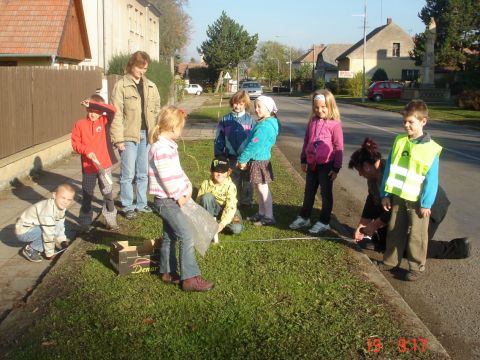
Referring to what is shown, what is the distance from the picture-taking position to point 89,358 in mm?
3605

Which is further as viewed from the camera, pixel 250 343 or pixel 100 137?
pixel 100 137

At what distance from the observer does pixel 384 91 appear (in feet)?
159

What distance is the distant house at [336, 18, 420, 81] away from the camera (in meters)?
77.8

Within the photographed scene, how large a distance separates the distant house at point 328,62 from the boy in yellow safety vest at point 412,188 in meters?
84.9

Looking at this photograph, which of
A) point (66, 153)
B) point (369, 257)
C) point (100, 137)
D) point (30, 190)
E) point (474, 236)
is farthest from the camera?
point (66, 153)

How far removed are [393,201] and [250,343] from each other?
2.34m

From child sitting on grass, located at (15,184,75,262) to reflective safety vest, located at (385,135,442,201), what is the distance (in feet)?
10.2

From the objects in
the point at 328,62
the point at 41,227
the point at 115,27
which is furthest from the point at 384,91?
the point at 328,62

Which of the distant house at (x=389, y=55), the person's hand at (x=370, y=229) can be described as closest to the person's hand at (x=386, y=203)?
the person's hand at (x=370, y=229)

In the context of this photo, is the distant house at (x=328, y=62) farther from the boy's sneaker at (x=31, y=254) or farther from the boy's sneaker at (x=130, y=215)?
the boy's sneaker at (x=31, y=254)

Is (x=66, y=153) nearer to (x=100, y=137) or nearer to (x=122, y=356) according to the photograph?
(x=100, y=137)

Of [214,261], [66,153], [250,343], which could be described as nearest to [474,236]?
[214,261]

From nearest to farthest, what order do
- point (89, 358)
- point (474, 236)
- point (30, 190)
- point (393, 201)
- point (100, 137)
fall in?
1. point (89, 358)
2. point (393, 201)
3. point (100, 137)
4. point (474, 236)
5. point (30, 190)

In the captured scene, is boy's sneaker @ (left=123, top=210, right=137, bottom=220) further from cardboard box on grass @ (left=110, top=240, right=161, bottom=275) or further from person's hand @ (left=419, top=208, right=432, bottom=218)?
person's hand @ (left=419, top=208, right=432, bottom=218)
